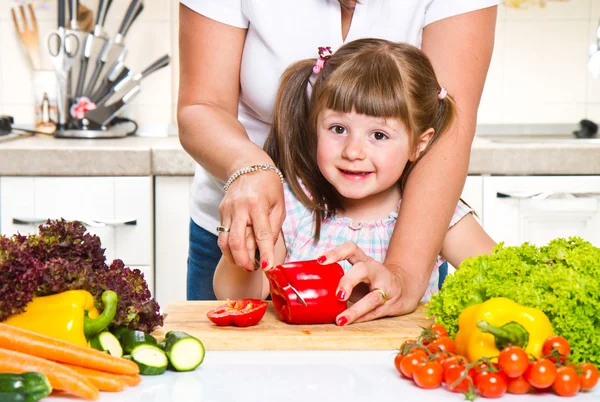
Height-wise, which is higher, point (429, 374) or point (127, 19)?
point (127, 19)

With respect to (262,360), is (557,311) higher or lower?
higher

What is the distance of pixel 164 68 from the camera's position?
326 centimetres

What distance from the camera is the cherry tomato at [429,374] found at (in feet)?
3.34

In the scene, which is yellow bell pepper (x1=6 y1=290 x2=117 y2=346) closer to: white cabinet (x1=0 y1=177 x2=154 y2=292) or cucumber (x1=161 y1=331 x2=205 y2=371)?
cucumber (x1=161 y1=331 x2=205 y2=371)

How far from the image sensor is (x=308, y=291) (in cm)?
130

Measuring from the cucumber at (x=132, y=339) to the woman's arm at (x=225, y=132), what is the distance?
0.86 ft

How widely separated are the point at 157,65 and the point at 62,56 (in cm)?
33

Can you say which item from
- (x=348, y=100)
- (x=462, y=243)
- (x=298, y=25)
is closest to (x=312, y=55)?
(x=298, y=25)

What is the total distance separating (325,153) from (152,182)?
1.18m

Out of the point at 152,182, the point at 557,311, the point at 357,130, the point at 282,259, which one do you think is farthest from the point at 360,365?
the point at 152,182

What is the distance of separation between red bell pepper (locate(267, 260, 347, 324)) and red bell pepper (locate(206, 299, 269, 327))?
0.13 ft

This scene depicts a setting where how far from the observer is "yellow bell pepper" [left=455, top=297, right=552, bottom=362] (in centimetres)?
101

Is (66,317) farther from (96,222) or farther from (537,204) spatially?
(537,204)

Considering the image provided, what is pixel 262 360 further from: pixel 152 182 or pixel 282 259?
pixel 152 182
